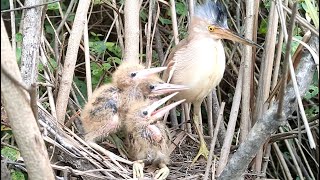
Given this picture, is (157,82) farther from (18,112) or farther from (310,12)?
(18,112)

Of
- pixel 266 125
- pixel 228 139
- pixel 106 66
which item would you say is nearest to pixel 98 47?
pixel 106 66

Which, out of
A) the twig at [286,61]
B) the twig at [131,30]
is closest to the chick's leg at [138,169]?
the twig at [131,30]

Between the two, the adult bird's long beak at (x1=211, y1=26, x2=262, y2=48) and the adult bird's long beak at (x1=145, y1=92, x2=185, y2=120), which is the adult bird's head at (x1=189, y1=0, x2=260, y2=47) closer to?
the adult bird's long beak at (x1=211, y1=26, x2=262, y2=48)

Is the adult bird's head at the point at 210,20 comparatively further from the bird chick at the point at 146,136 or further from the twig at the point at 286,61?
the twig at the point at 286,61

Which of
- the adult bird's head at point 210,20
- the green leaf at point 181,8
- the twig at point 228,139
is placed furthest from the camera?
the green leaf at point 181,8

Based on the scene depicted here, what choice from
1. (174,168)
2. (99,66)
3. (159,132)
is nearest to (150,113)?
(159,132)

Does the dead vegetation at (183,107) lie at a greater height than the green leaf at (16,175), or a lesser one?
greater

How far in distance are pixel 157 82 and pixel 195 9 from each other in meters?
0.31

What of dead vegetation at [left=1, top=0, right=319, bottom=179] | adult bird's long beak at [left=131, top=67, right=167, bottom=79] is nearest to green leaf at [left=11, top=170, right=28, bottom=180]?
dead vegetation at [left=1, top=0, right=319, bottom=179]

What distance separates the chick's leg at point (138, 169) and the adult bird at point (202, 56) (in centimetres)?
29

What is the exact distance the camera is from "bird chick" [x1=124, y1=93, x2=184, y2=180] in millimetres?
2031

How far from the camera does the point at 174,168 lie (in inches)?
83.2

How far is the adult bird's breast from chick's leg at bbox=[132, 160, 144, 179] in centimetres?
32

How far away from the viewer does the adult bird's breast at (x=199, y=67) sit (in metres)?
2.12
